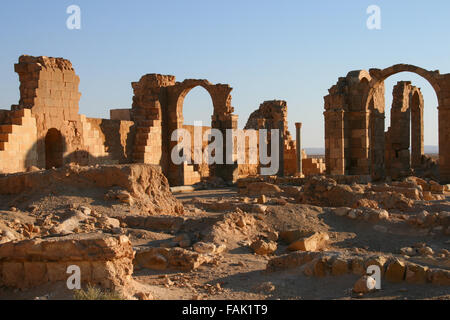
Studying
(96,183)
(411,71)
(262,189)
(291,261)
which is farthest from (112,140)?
(291,261)

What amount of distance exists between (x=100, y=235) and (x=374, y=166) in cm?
1571

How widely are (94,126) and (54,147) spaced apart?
2178 mm

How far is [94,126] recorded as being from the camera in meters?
16.7

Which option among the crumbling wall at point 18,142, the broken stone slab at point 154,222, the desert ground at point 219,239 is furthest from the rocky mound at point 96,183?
the crumbling wall at point 18,142

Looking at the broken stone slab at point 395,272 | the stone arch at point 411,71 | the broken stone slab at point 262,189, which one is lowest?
the broken stone slab at point 395,272

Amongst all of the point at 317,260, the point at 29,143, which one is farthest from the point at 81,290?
the point at 29,143

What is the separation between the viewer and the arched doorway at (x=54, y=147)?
1459cm

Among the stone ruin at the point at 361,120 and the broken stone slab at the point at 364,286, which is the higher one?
the stone ruin at the point at 361,120

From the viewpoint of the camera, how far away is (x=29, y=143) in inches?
527

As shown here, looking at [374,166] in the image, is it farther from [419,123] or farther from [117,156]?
[117,156]

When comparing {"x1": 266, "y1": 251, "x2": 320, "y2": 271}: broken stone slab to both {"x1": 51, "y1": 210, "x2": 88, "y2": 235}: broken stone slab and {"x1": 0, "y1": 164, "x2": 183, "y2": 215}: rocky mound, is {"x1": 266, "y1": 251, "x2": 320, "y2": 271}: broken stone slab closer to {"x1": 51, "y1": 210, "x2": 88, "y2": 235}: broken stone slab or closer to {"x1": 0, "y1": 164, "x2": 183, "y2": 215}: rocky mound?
{"x1": 51, "y1": 210, "x2": 88, "y2": 235}: broken stone slab

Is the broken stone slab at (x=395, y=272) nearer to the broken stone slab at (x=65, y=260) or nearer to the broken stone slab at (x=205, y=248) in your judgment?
the broken stone slab at (x=205, y=248)

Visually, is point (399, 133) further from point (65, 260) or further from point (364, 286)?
point (65, 260)

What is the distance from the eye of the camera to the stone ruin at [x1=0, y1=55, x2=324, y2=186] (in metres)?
13.4
